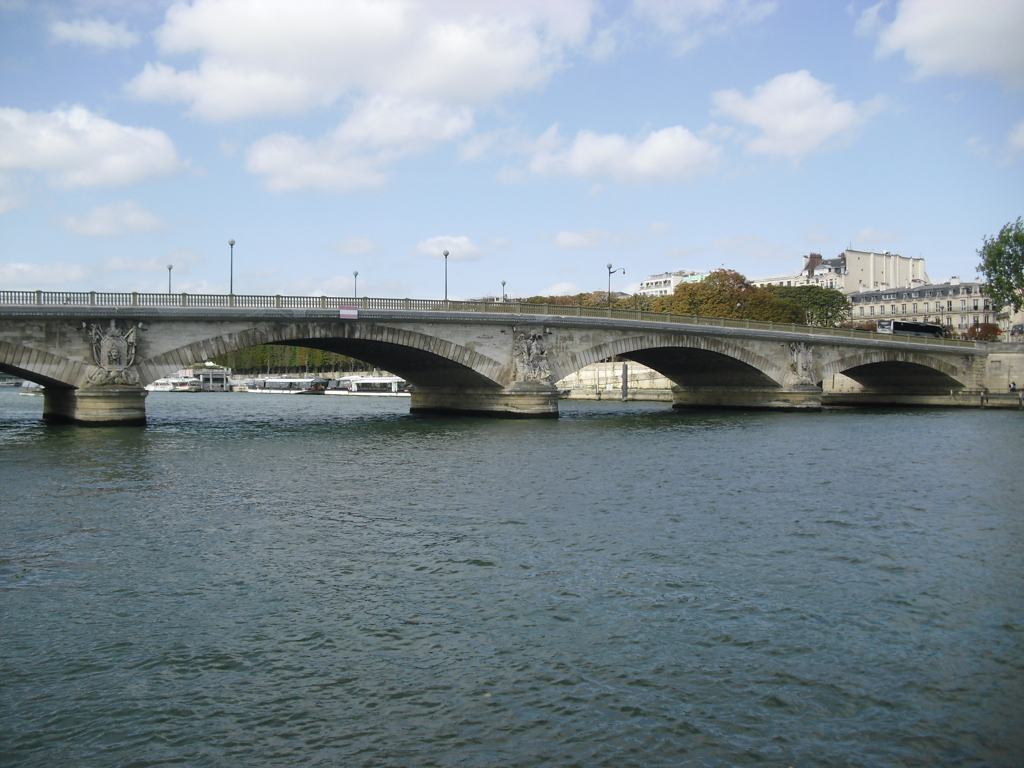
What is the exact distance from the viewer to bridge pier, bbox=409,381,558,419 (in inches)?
2231

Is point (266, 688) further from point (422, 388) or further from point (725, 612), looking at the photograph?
point (422, 388)

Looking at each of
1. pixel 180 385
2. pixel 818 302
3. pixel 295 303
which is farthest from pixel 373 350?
pixel 180 385

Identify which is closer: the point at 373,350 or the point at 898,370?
the point at 373,350

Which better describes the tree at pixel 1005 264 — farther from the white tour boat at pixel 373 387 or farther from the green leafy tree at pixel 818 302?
the white tour boat at pixel 373 387

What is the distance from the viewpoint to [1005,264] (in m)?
84.9

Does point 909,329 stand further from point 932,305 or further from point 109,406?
point 932,305

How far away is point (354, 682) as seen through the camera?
411 inches

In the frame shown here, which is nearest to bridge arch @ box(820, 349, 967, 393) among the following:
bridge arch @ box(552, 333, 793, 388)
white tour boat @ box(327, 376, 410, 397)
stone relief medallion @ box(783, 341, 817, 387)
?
stone relief medallion @ box(783, 341, 817, 387)

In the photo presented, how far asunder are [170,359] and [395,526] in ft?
104

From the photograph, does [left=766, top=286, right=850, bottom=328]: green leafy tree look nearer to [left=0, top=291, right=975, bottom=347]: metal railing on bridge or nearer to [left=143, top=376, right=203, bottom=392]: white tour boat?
[left=0, top=291, right=975, bottom=347]: metal railing on bridge

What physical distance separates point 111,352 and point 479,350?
21.5 metres

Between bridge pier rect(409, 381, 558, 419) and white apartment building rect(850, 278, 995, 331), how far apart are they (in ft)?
306

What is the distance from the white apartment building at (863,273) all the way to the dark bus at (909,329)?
7906 cm

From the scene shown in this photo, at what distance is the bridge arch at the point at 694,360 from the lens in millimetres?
60469
